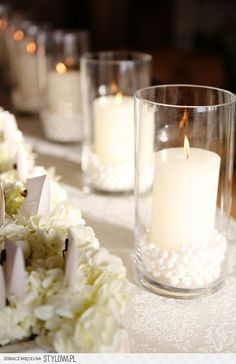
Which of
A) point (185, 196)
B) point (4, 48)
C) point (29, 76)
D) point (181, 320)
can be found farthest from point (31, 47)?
point (181, 320)

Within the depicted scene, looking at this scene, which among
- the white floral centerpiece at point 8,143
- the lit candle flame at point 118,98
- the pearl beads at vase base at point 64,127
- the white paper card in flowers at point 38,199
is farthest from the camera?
the pearl beads at vase base at point 64,127

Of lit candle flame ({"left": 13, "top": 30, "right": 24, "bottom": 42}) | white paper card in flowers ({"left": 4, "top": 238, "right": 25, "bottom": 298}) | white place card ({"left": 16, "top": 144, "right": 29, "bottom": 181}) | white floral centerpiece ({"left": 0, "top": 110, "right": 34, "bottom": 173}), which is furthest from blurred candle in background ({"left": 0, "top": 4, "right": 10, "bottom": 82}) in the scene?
white paper card in flowers ({"left": 4, "top": 238, "right": 25, "bottom": 298})

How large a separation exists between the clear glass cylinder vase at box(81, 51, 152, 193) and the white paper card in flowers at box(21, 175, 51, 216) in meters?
0.33

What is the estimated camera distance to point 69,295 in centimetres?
60

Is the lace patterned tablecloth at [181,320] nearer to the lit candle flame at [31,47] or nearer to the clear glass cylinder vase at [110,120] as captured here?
the clear glass cylinder vase at [110,120]

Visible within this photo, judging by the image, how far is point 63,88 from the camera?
4.93 ft

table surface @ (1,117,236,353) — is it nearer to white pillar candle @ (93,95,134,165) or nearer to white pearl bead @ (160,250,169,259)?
white pearl bead @ (160,250,169,259)

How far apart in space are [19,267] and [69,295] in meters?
Answer: 0.06

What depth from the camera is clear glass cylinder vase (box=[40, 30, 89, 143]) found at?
144cm

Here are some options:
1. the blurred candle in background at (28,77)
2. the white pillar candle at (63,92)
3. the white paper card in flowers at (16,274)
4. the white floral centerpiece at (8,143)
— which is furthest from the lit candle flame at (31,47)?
the white paper card in flowers at (16,274)

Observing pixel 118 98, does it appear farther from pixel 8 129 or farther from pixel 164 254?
pixel 164 254

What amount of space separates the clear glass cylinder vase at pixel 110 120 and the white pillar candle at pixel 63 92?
0.72ft

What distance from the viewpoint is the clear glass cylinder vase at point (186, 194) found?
77 centimetres

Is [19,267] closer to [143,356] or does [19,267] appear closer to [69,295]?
[69,295]
